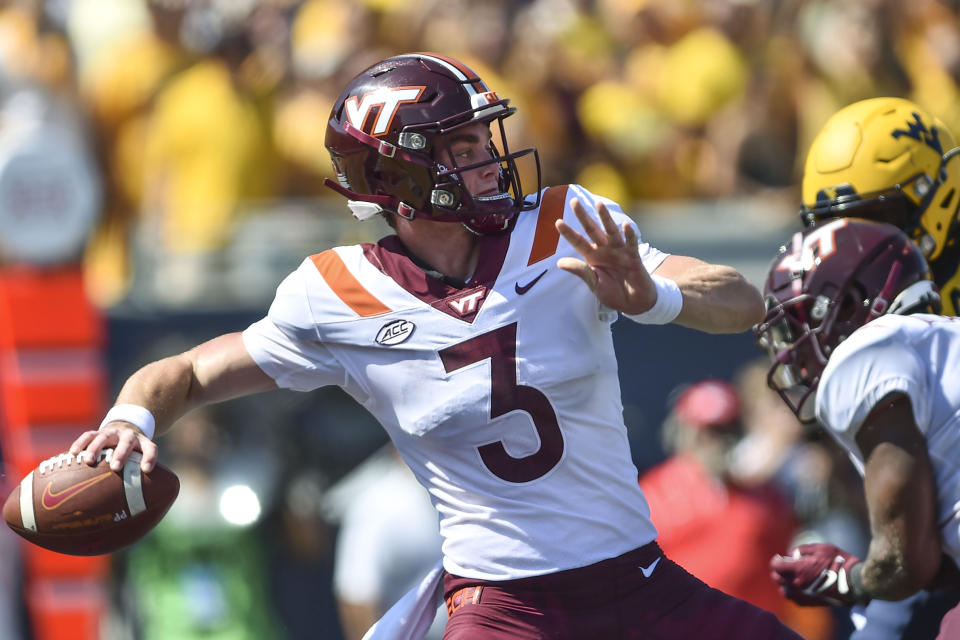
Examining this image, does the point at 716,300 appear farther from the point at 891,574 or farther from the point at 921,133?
the point at 921,133

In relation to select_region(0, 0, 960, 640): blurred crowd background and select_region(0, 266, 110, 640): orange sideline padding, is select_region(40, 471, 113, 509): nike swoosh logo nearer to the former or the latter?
select_region(0, 0, 960, 640): blurred crowd background

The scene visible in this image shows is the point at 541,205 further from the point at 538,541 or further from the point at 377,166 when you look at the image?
the point at 538,541

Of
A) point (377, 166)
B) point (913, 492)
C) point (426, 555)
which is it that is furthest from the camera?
point (426, 555)

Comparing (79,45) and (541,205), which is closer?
(541,205)

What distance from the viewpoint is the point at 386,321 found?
3566 millimetres

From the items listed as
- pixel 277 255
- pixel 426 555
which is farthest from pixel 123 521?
pixel 277 255

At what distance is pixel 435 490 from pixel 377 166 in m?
0.82

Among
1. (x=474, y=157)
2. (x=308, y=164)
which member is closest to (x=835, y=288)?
(x=474, y=157)

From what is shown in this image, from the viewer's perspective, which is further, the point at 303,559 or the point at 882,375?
the point at 303,559

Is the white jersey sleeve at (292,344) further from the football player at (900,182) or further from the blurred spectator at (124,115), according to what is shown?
the blurred spectator at (124,115)

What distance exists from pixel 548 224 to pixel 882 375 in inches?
33.9

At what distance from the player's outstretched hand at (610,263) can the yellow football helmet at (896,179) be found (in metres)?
1.40

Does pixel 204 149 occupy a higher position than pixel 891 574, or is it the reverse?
pixel 891 574

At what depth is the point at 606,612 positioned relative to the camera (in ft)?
11.3
